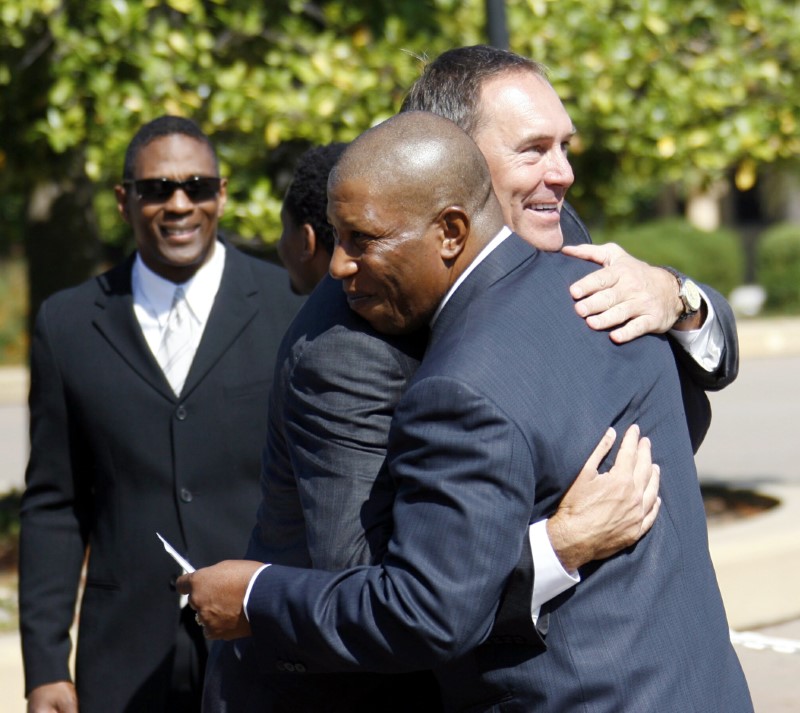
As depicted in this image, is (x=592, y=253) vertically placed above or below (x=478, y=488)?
above

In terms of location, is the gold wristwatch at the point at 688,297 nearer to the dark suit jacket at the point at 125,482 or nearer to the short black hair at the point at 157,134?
the dark suit jacket at the point at 125,482

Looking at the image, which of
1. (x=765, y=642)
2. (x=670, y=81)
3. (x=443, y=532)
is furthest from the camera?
(x=670, y=81)

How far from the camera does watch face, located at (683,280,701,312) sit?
2.55 metres

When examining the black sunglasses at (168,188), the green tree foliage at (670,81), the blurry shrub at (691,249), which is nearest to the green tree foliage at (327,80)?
the green tree foliage at (670,81)

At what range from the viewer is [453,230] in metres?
2.12

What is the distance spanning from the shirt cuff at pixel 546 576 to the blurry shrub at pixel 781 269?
21933mm

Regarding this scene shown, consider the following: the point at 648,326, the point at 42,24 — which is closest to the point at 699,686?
the point at 648,326

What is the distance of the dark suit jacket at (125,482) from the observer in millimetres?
3318

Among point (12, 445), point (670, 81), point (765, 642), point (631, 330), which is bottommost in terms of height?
point (765, 642)

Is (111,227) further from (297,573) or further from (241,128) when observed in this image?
(297,573)

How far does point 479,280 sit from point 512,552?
436 millimetres

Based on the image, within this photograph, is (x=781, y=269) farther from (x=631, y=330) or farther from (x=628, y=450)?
(x=628, y=450)

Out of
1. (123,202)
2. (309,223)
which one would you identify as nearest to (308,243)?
(309,223)

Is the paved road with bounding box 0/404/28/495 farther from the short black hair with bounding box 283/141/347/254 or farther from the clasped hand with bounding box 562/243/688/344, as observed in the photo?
the clasped hand with bounding box 562/243/688/344
